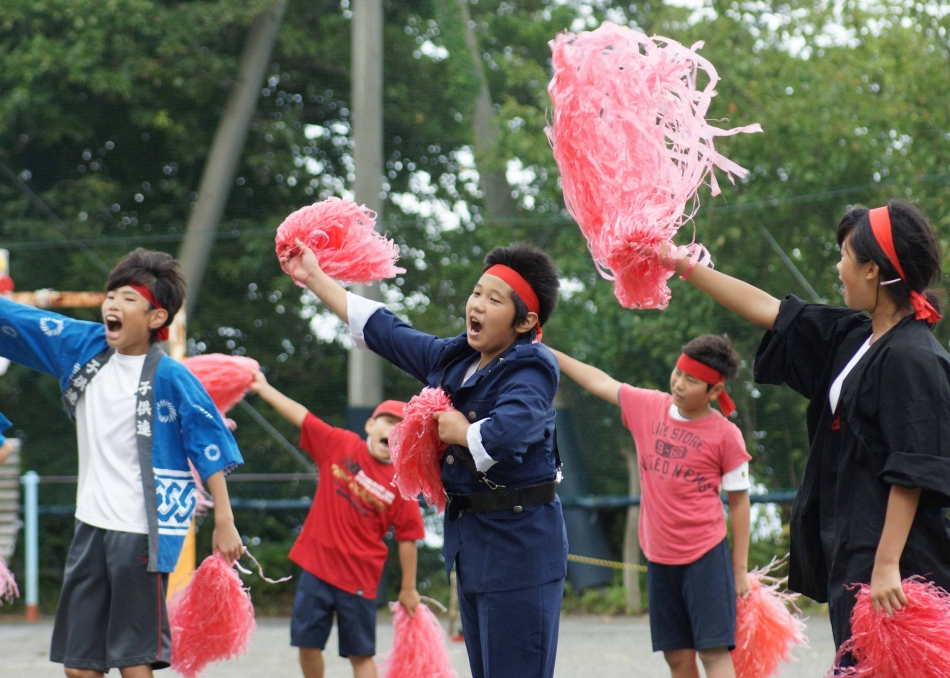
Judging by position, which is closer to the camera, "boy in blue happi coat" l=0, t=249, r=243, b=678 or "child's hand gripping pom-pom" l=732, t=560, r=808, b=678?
"boy in blue happi coat" l=0, t=249, r=243, b=678

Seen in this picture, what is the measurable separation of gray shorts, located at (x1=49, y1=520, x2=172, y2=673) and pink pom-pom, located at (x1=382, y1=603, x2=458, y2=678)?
1389 mm

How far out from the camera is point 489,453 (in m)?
2.88

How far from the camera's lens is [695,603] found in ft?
14.3

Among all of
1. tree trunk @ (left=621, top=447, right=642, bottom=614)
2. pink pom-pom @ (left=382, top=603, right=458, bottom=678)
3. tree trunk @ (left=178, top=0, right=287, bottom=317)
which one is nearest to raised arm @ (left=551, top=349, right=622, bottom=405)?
pink pom-pom @ (left=382, top=603, right=458, bottom=678)

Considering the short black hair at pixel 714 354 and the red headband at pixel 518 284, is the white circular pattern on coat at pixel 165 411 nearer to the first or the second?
the red headband at pixel 518 284

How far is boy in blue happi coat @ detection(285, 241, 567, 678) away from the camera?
299 centimetres

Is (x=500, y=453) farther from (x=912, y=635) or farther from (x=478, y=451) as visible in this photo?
(x=912, y=635)

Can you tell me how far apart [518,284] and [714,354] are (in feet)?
5.56

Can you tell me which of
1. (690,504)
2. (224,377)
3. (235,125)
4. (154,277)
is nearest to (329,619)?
(224,377)

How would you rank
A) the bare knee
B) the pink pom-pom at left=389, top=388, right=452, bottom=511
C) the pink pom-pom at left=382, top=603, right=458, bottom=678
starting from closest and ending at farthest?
the pink pom-pom at left=389, top=388, right=452, bottom=511 → the bare knee → the pink pom-pom at left=382, top=603, right=458, bottom=678

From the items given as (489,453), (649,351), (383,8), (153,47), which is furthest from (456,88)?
(489,453)

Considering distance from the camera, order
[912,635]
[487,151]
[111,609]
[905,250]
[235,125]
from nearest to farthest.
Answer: [912,635] < [905,250] < [111,609] < [487,151] < [235,125]

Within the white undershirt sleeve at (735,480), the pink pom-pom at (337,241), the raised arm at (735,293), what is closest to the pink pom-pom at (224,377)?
the pink pom-pom at (337,241)

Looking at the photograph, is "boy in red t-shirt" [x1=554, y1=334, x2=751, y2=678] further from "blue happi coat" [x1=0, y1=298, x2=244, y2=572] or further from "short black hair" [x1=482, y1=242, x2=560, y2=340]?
"blue happi coat" [x1=0, y1=298, x2=244, y2=572]
